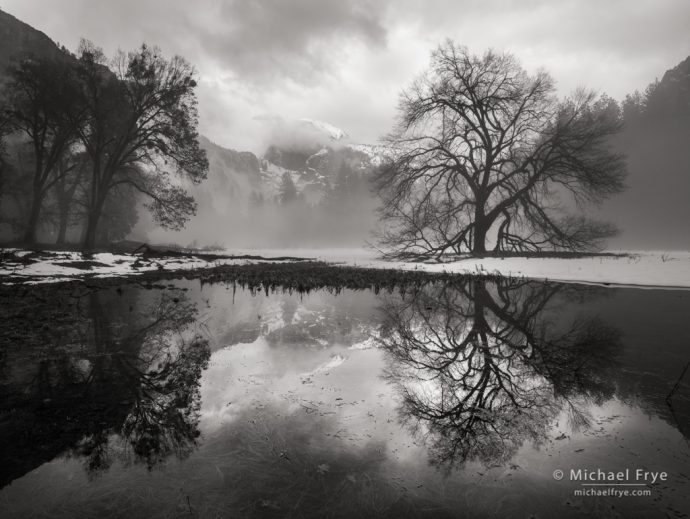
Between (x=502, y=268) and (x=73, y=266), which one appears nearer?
(x=73, y=266)

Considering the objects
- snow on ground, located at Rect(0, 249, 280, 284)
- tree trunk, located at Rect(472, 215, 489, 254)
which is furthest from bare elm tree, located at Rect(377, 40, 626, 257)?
snow on ground, located at Rect(0, 249, 280, 284)

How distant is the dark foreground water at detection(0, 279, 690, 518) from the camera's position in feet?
7.09

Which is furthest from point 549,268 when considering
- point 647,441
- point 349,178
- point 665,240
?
point 349,178

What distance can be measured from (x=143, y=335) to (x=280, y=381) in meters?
2.92

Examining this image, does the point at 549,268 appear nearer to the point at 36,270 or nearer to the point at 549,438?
the point at 549,438

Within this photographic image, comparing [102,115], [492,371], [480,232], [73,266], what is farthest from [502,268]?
[102,115]

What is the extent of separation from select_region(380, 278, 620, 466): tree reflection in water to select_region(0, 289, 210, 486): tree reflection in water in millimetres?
2137

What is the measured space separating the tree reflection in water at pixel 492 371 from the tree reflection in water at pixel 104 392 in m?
2.14

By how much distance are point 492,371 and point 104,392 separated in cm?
421

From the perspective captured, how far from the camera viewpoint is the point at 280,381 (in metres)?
4.06

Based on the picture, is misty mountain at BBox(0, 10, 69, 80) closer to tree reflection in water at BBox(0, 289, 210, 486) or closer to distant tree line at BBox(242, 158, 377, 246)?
distant tree line at BBox(242, 158, 377, 246)

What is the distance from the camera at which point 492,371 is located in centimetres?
423

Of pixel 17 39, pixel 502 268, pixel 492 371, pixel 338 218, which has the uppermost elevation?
pixel 17 39

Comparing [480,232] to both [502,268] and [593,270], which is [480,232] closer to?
[502,268]
